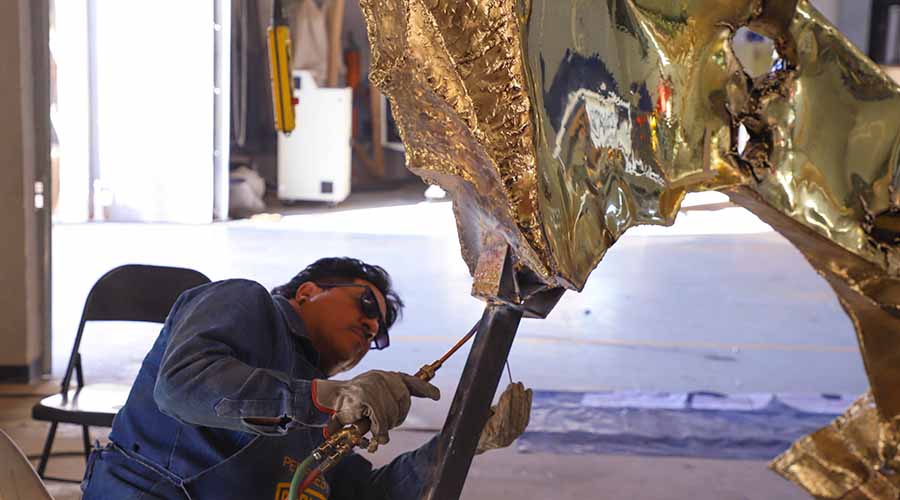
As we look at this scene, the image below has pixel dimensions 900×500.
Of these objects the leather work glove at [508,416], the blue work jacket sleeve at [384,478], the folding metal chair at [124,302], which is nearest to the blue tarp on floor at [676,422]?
the folding metal chair at [124,302]

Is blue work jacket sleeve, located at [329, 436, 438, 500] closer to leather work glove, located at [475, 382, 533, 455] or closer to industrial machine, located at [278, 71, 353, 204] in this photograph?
leather work glove, located at [475, 382, 533, 455]

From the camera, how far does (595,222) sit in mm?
877

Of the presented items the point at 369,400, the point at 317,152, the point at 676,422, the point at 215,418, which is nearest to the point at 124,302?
the point at 215,418

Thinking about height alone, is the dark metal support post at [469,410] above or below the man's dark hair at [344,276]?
above

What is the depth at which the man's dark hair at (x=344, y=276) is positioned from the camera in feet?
6.68

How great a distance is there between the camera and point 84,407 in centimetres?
284

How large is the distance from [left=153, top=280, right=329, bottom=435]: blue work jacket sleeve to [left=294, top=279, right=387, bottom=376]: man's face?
0.13 meters

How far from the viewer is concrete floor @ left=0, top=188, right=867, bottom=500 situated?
373cm

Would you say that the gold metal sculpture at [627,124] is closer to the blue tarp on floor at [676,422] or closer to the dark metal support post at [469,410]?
the dark metal support post at [469,410]

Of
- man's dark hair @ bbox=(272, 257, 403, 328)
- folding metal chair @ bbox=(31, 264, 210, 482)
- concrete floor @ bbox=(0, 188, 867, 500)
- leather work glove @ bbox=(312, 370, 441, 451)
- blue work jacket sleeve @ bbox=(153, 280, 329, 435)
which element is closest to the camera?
leather work glove @ bbox=(312, 370, 441, 451)

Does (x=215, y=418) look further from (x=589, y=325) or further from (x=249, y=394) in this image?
(x=589, y=325)

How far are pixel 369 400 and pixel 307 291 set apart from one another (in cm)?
70

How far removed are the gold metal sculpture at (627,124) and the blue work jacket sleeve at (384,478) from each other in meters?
1.01

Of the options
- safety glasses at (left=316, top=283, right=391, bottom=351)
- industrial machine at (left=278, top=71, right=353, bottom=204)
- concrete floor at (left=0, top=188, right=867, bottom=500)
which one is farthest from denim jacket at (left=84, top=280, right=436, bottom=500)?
industrial machine at (left=278, top=71, right=353, bottom=204)
